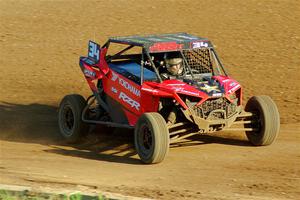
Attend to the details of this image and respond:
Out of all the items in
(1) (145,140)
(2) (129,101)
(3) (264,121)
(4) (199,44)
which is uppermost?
(4) (199,44)

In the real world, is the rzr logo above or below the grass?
above

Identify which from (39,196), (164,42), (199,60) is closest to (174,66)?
(164,42)

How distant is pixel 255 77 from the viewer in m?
15.8

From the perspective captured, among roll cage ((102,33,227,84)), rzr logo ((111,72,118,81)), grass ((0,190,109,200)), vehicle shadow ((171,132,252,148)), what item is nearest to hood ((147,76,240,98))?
roll cage ((102,33,227,84))

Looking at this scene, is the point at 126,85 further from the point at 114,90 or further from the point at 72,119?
the point at 72,119

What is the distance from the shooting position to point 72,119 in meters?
12.6

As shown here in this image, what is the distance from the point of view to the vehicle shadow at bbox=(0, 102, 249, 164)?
11680mm

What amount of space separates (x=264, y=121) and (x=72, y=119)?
3.06m

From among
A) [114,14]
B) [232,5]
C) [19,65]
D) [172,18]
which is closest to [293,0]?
[232,5]

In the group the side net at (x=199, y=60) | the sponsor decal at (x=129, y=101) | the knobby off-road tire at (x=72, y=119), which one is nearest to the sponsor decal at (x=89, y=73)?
the knobby off-road tire at (x=72, y=119)

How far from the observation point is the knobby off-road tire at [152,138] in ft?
34.1

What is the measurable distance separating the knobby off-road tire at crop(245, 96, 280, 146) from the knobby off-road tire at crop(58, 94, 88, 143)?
8.46 feet

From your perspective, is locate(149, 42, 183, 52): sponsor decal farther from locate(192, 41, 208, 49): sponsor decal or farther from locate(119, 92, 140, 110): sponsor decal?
locate(119, 92, 140, 110): sponsor decal

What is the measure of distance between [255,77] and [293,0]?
5653mm
